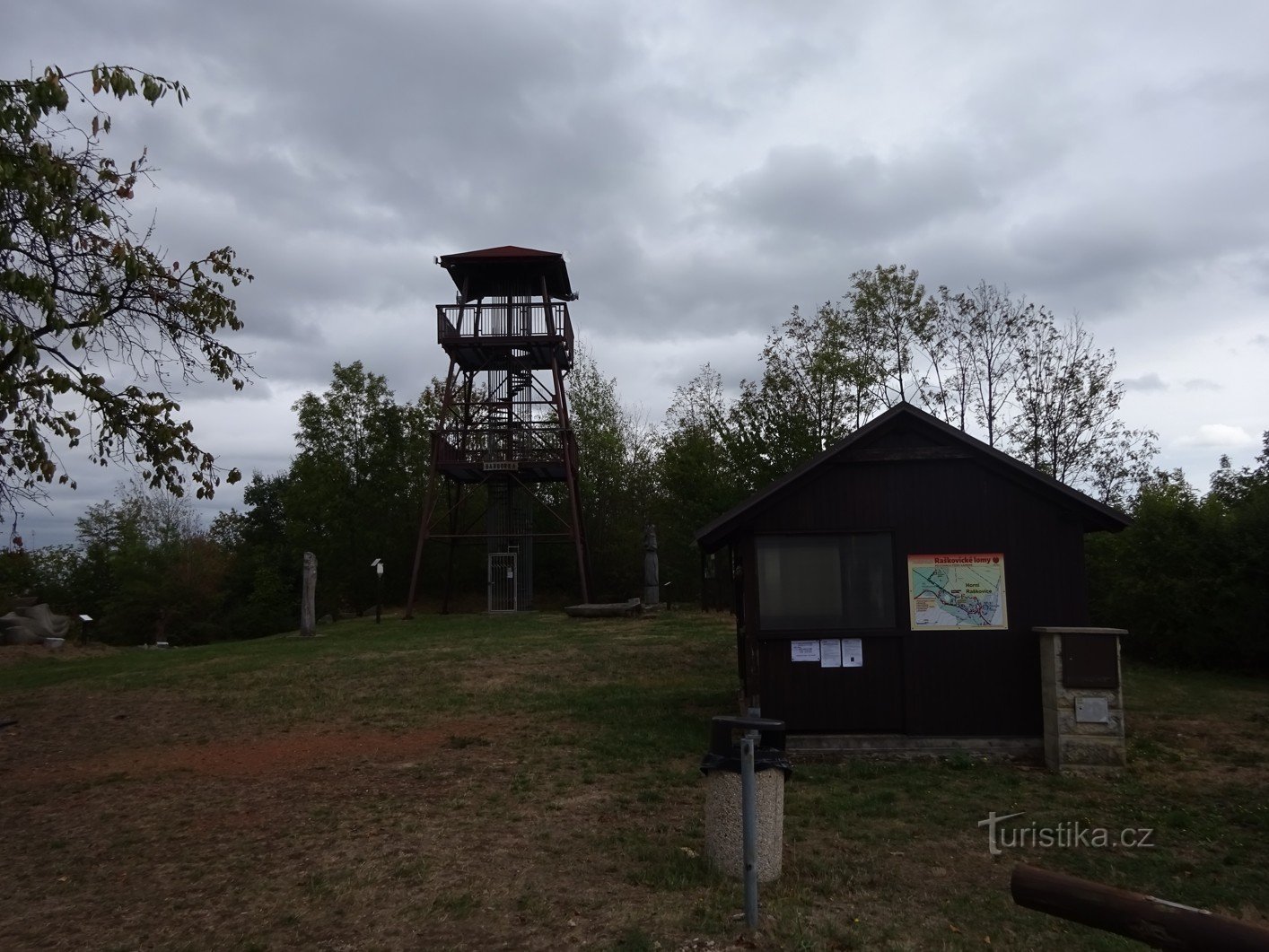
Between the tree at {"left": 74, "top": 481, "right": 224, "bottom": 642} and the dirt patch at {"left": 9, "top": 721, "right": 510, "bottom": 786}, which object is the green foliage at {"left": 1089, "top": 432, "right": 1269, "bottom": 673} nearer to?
the dirt patch at {"left": 9, "top": 721, "right": 510, "bottom": 786}

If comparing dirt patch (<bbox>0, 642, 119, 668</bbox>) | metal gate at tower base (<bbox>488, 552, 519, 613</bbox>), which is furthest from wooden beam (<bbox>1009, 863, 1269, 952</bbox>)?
metal gate at tower base (<bbox>488, 552, 519, 613</bbox>)

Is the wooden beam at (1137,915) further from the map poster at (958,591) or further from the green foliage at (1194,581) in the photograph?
the green foliage at (1194,581)

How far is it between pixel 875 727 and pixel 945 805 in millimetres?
2338

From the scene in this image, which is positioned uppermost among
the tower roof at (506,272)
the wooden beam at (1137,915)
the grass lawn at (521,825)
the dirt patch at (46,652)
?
the tower roof at (506,272)

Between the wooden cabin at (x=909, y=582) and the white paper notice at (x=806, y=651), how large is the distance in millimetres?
10

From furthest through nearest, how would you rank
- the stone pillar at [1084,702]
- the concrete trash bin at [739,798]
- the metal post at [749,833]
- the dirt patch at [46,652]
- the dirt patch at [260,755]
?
the dirt patch at [46,652] → the dirt patch at [260,755] → the stone pillar at [1084,702] → the concrete trash bin at [739,798] → the metal post at [749,833]

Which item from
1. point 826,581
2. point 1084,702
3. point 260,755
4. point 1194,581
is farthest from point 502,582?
point 1084,702

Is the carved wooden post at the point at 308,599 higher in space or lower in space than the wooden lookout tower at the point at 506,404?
lower

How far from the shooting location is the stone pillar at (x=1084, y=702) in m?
9.95

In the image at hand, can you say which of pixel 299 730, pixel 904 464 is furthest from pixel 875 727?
pixel 299 730

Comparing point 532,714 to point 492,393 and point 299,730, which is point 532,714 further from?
point 492,393

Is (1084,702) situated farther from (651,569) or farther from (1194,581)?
(651,569)

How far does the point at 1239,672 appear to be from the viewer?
62.4ft

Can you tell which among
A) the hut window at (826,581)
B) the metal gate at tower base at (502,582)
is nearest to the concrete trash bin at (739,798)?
the hut window at (826,581)
